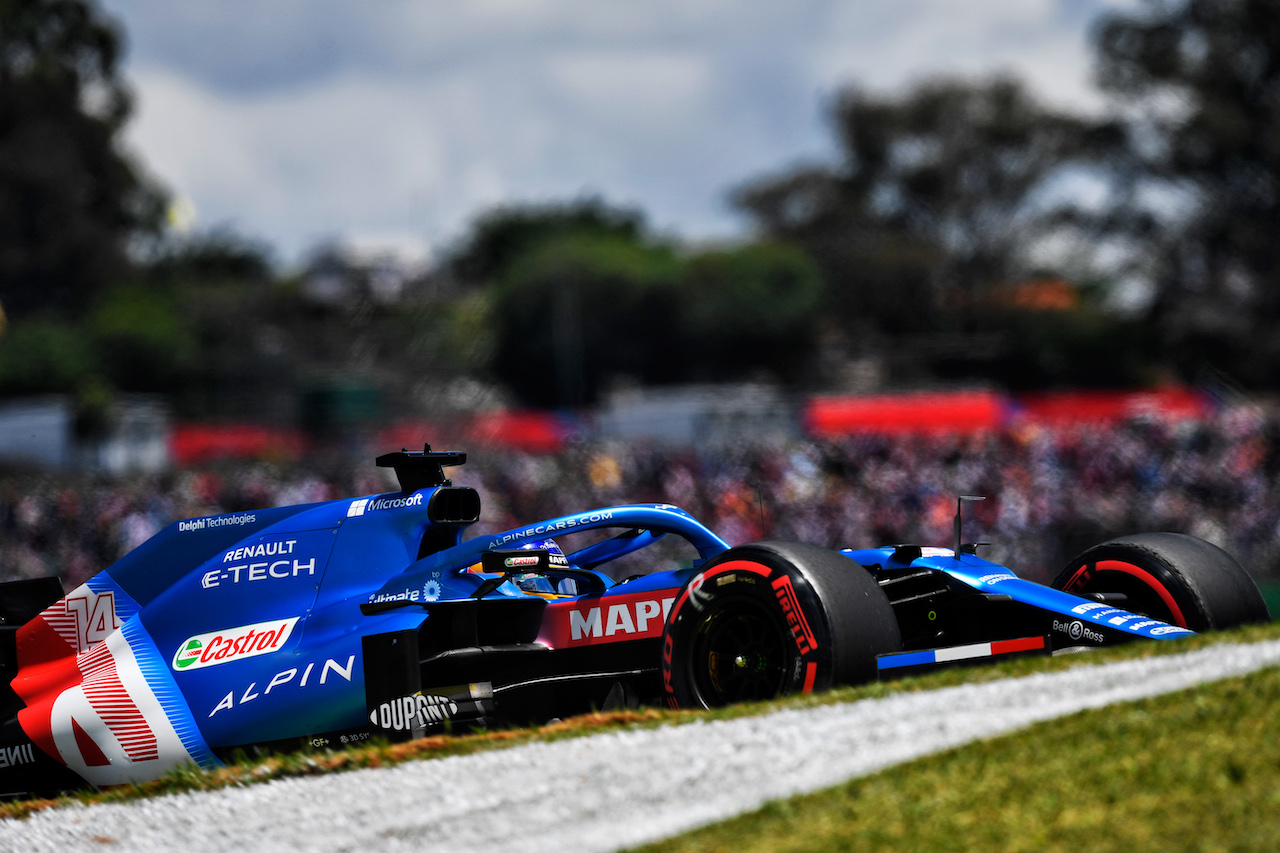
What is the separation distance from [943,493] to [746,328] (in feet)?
125

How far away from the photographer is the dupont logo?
6.94 meters

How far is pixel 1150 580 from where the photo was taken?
22.5 feet

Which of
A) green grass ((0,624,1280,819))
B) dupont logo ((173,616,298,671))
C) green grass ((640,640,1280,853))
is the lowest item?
green grass ((0,624,1280,819))

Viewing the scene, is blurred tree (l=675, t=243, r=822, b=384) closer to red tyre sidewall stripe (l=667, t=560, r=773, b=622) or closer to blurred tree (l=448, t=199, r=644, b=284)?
blurred tree (l=448, t=199, r=644, b=284)

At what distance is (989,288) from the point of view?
6059cm

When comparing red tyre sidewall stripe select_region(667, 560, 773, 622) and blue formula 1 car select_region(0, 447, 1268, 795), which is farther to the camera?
blue formula 1 car select_region(0, 447, 1268, 795)

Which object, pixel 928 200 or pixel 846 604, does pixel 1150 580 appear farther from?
pixel 928 200

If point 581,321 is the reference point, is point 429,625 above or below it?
below

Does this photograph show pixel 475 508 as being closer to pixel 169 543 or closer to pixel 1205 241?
pixel 169 543

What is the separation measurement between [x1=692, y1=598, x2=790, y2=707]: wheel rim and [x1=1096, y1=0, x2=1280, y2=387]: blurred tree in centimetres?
4880

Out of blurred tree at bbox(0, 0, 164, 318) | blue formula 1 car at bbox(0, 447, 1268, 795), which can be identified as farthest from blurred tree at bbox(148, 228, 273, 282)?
blue formula 1 car at bbox(0, 447, 1268, 795)

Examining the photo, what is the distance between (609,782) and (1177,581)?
318 centimetres

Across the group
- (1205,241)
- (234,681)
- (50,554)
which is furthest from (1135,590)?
(1205,241)

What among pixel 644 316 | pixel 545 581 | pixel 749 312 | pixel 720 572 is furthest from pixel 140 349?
pixel 720 572
